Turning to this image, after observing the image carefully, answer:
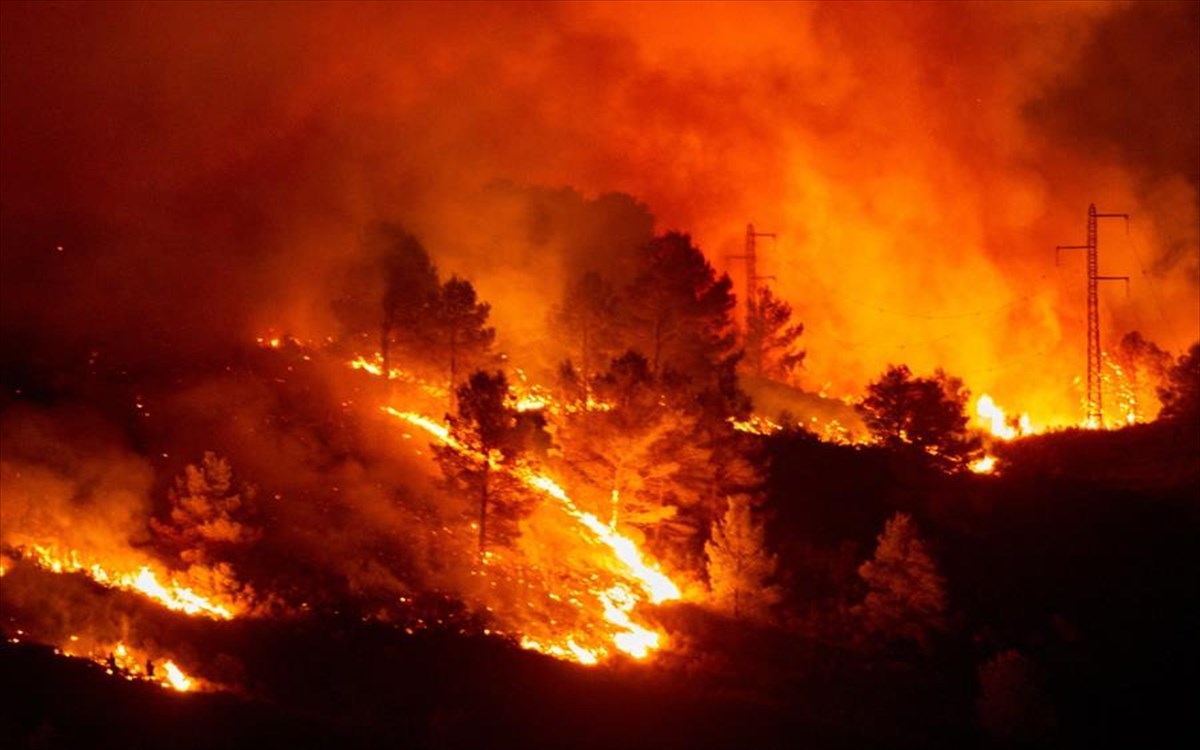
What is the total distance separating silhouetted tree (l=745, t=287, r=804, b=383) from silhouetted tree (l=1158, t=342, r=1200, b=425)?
27.1m

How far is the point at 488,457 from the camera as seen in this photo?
41.0m

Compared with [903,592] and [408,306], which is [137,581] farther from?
[903,592]

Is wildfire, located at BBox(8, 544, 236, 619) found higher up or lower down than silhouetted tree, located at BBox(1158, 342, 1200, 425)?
lower down

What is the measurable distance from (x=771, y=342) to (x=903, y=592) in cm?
4605

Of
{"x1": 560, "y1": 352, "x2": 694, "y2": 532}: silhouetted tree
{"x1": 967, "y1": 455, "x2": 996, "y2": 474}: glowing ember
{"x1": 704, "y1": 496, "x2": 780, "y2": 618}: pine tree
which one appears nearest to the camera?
{"x1": 704, "y1": 496, "x2": 780, "y2": 618}: pine tree

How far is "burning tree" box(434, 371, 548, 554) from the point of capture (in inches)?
1602

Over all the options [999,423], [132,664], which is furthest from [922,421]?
[132,664]

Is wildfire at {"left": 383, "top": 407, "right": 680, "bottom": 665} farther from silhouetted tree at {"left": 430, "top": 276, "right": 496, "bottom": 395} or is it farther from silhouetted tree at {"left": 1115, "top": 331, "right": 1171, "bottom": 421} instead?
silhouetted tree at {"left": 1115, "top": 331, "right": 1171, "bottom": 421}

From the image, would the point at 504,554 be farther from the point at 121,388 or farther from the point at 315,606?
the point at 121,388

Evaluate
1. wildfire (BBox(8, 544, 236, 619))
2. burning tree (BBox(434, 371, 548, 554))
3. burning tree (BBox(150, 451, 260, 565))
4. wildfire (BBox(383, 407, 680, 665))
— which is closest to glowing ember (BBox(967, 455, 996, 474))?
wildfire (BBox(383, 407, 680, 665))

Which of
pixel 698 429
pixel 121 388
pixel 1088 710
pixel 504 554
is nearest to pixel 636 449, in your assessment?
pixel 698 429

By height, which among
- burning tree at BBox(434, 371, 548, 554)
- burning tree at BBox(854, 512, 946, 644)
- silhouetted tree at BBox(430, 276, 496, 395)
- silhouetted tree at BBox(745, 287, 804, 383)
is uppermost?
silhouetted tree at BBox(745, 287, 804, 383)

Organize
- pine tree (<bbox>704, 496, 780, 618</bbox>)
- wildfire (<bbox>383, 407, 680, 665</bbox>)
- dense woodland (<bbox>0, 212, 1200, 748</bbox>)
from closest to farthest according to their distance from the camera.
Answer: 1. dense woodland (<bbox>0, 212, 1200, 748</bbox>)
2. wildfire (<bbox>383, 407, 680, 665</bbox>)
3. pine tree (<bbox>704, 496, 780, 618</bbox>)

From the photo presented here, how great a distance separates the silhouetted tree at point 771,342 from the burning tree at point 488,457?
4469 centimetres
